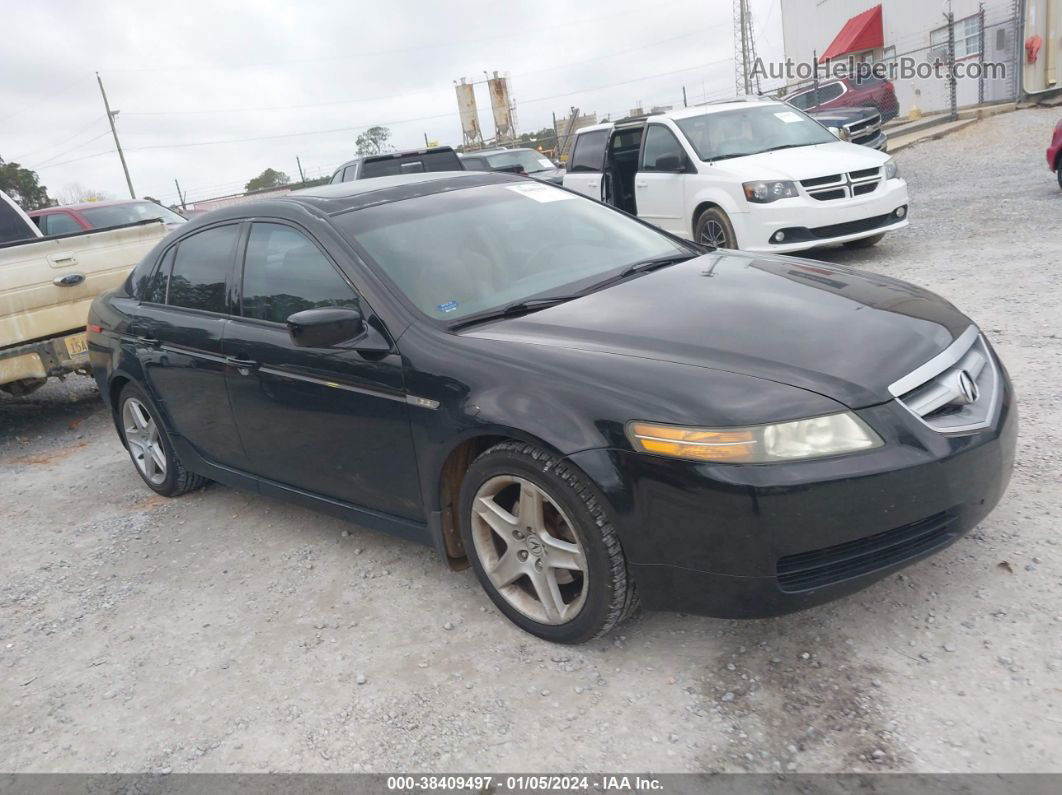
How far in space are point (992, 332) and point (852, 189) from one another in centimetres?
312

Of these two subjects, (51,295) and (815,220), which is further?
(815,220)

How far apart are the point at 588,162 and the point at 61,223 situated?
7.43 metres

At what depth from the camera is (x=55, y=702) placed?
10.4 feet

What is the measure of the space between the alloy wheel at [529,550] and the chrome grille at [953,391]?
1.14m

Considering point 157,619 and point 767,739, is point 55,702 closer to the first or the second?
point 157,619

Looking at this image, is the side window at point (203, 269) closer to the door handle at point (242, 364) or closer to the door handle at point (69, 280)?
the door handle at point (242, 364)

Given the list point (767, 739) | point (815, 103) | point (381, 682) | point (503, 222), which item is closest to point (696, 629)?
point (767, 739)

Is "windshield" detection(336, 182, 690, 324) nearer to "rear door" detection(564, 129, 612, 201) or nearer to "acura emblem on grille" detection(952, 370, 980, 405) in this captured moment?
"acura emblem on grille" detection(952, 370, 980, 405)

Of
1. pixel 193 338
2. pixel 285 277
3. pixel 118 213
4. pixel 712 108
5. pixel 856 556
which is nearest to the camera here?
pixel 856 556

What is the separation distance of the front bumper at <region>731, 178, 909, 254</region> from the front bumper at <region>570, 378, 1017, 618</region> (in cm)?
584

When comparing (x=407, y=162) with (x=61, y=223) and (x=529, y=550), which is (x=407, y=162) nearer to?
(x=61, y=223)

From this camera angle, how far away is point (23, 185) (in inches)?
1722

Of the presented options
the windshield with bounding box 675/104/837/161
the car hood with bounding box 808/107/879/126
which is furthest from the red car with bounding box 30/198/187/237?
the car hood with bounding box 808/107/879/126

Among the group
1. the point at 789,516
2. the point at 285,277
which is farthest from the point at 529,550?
the point at 285,277
